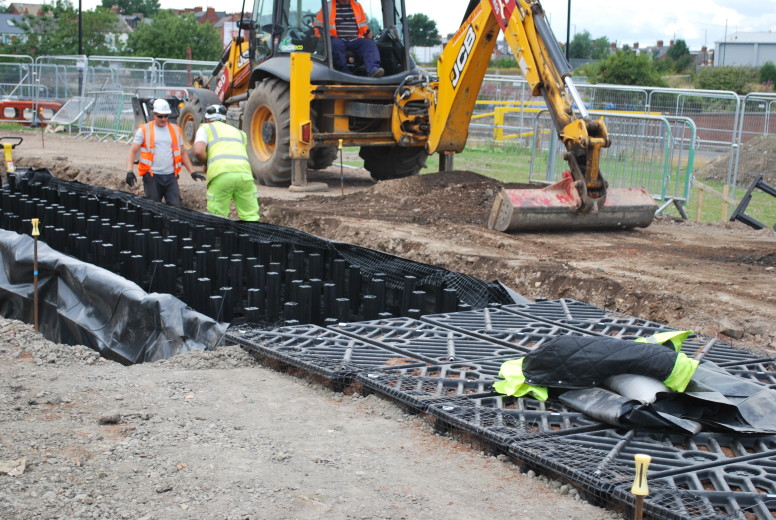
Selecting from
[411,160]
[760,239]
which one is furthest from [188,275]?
[411,160]

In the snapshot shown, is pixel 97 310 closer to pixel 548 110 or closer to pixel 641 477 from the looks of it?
pixel 641 477

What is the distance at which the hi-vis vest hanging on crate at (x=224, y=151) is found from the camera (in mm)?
9703

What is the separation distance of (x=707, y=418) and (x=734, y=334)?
10.4ft

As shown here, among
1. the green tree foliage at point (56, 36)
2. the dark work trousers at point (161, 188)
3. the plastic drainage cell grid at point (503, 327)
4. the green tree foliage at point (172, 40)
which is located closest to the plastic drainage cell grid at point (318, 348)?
the plastic drainage cell grid at point (503, 327)

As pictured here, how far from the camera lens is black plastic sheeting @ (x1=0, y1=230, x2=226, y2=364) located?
6484 millimetres

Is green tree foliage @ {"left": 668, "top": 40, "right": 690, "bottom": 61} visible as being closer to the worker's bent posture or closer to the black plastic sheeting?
the worker's bent posture

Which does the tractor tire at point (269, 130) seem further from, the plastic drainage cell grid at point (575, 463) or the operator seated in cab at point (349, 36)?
the plastic drainage cell grid at point (575, 463)

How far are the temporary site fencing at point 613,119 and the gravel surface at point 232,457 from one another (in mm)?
9711

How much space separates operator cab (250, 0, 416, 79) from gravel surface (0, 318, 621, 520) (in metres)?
9.21


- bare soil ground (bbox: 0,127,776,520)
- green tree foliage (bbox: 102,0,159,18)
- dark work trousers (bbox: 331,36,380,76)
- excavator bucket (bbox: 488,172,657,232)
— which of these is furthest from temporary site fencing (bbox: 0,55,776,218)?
green tree foliage (bbox: 102,0,159,18)

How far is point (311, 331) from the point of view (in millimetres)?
6199

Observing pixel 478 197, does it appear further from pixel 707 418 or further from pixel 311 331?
pixel 707 418

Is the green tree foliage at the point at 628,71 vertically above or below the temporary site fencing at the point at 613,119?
above

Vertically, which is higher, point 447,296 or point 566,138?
point 566,138
